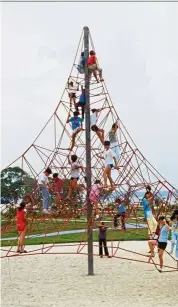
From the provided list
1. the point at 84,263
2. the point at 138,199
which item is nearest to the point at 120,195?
the point at 138,199

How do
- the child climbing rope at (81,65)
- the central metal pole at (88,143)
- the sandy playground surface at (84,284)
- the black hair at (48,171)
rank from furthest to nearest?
the child climbing rope at (81,65) → the central metal pole at (88,143) → the black hair at (48,171) → the sandy playground surface at (84,284)

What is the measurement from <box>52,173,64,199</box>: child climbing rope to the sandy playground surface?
1.76 m

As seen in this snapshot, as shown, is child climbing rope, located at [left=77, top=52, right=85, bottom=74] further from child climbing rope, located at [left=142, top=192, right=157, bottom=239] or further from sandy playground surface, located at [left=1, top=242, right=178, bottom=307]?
sandy playground surface, located at [left=1, top=242, right=178, bottom=307]

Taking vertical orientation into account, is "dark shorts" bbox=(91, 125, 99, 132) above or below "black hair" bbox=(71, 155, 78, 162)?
above

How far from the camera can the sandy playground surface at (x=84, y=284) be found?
8445mm

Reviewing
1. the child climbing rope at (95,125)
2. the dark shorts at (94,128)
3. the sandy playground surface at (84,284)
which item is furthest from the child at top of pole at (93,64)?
the sandy playground surface at (84,284)

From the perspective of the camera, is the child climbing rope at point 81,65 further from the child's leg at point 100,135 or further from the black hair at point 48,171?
the black hair at point 48,171

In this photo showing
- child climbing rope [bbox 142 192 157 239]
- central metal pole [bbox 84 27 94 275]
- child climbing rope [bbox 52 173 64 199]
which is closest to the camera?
child climbing rope [bbox 142 192 157 239]

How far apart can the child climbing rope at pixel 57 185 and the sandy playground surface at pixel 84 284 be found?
1.76 meters

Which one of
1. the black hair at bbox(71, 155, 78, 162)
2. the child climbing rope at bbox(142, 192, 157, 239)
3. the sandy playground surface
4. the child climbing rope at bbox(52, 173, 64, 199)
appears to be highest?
the black hair at bbox(71, 155, 78, 162)

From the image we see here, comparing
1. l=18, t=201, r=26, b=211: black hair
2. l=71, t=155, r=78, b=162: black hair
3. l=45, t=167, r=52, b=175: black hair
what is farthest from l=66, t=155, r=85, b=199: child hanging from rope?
l=18, t=201, r=26, b=211: black hair

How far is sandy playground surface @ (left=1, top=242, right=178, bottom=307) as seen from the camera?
8.45 metres

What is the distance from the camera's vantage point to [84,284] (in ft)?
32.2

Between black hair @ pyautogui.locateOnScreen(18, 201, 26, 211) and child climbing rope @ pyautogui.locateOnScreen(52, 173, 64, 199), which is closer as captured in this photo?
child climbing rope @ pyautogui.locateOnScreen(52, 173, 64, 199)
